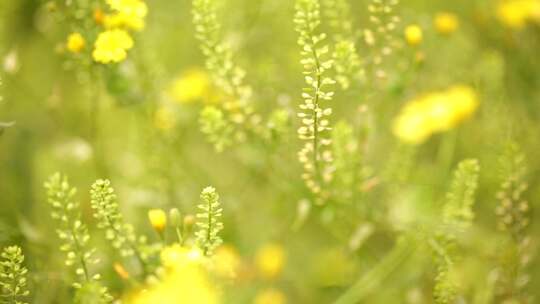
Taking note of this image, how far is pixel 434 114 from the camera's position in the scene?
62.6 inches

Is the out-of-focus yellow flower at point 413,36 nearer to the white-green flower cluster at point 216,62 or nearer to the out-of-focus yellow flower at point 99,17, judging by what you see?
the white-green flower cluster at point 216,62

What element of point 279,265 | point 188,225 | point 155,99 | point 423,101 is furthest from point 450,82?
point 188,225

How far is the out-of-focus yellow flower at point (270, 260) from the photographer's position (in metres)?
1.57

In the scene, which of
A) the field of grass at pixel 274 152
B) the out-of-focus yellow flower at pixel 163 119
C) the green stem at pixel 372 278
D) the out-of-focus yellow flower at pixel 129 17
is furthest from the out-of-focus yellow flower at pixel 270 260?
the out-of-focus yellow flower at pixel 129 17

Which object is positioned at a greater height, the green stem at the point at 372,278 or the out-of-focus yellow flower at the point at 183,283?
the green stem at the point at 372,278

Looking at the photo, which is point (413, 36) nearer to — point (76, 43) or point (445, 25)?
point (445, 25)

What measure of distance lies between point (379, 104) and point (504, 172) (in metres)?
0.50

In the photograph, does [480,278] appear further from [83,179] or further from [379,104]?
[83,179]

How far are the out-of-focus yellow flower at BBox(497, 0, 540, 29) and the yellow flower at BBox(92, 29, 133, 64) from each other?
104cm

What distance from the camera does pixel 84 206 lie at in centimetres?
183

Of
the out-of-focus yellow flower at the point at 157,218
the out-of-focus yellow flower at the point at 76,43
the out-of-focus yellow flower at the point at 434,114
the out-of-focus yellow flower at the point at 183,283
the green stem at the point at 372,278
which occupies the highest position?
the out-of-focus yellow flower at the point at 434,114

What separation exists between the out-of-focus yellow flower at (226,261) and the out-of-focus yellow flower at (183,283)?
0.05m

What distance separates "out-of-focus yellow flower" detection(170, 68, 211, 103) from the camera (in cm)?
173

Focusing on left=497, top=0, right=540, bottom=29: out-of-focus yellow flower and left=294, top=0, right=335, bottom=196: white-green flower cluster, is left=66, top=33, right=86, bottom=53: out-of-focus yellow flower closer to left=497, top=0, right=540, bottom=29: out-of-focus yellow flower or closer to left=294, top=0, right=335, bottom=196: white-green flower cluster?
left=294, top=0, right=335, bottom=196: white-green flower cluster
